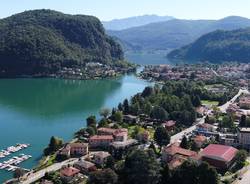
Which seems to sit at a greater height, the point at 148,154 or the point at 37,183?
the point at 148,154

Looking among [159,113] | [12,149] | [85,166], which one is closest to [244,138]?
[159,113]

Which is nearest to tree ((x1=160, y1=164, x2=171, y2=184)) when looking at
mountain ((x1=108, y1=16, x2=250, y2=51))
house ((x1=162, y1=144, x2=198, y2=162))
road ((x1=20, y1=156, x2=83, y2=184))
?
house ((x1=162, y1=144, x2=198, y2=162))

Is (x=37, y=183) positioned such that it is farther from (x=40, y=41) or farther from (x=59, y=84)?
(x=40, y=41)

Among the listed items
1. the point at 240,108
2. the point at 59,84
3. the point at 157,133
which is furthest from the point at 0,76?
the point at 157,133

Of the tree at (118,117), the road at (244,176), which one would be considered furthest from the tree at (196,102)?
the road at (244,176)

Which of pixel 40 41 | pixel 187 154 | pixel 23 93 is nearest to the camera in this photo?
pixel 187 154

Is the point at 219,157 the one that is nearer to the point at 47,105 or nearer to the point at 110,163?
the point at 110,163
